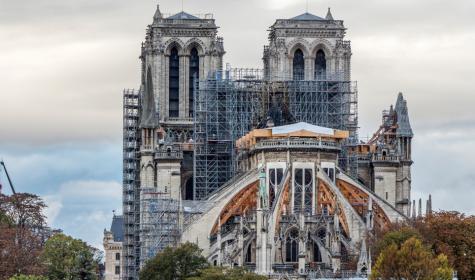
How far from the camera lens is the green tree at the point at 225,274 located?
128m

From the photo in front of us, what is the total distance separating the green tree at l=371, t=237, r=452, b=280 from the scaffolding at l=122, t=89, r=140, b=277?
45.8m

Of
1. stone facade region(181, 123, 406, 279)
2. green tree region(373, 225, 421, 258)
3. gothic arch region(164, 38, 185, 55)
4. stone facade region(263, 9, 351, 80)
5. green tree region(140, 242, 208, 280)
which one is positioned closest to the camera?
green tree region(140, 242, 208, 280)

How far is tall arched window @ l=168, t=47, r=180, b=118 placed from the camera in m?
173

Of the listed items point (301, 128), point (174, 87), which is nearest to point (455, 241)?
point (301, 128)

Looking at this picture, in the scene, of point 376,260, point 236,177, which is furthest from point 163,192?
point 376,260

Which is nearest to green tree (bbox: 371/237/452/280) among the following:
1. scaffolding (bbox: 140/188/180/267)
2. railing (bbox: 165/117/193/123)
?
scaffolding (bbox: 140/188/180/267)

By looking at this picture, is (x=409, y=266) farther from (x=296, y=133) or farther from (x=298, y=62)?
(x=298, y=62)

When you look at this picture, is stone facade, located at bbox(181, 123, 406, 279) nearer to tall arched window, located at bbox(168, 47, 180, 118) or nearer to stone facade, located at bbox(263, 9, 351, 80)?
stone facade, located at bbox(263, 9, 351, 80)

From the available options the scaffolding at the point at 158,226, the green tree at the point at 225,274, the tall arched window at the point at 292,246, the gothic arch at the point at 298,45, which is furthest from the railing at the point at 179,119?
the green tree at the point at 225,274

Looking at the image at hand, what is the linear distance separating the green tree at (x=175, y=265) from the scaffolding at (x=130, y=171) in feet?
104

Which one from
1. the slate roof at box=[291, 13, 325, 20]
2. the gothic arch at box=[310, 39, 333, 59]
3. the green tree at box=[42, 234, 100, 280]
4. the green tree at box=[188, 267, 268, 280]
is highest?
the slate roof at box=[291, 13, 325, 20]

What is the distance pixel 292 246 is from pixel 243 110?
1921 cm

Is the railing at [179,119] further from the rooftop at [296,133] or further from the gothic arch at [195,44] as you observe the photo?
the rooftop at [296,133]

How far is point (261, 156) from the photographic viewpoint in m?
156
